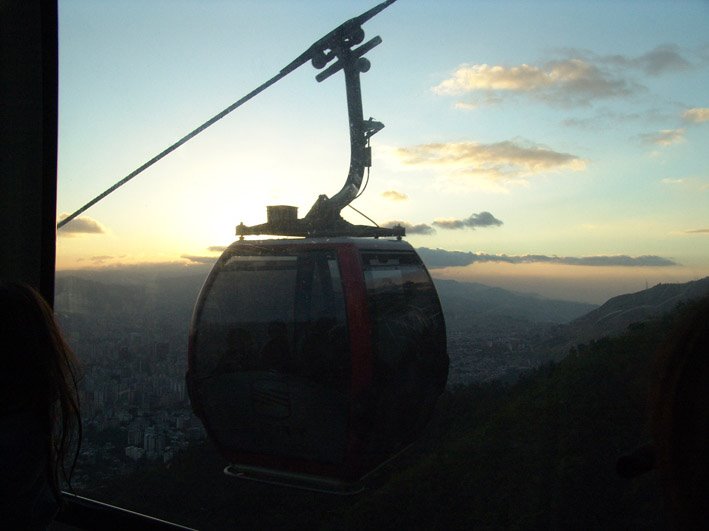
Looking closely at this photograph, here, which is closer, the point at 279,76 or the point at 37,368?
the point at 37,368

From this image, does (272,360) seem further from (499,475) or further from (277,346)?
(499,475)

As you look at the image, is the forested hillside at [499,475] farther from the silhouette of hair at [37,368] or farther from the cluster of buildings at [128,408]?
the silhouette of hair at [37,368]

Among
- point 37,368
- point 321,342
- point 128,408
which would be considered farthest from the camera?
point 128,408

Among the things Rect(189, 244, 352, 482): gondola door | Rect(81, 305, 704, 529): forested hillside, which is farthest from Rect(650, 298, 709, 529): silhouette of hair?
Rect(189, 244, 352, 482): gondola door

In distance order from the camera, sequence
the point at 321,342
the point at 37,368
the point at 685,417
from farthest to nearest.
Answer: the point at 321,342 → the point at 37,368 → the point at 685,417

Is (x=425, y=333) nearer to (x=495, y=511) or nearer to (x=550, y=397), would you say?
(x=550, y=397)

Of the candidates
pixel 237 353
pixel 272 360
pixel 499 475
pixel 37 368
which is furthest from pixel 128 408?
pixel 499 475

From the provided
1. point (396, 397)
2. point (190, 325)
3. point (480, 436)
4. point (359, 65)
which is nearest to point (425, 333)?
point (396, 397)

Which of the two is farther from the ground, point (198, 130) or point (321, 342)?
point (198, 130)
